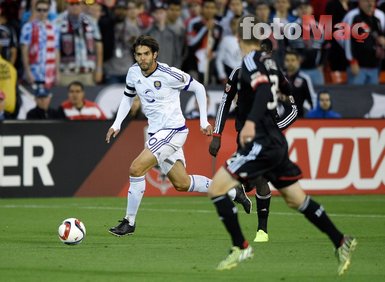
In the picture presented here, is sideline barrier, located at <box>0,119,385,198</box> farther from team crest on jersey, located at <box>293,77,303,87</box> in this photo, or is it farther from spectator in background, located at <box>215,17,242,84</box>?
spectator in background, located at <box>215,17,242,84</box>

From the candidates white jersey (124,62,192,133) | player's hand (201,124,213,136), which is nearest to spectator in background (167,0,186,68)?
white jersey (124,62,192,133)

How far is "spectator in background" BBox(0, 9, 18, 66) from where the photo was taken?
19188 millimetres

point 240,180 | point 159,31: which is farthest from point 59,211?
point 240,180

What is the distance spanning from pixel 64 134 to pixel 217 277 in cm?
909

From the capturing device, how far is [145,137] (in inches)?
702

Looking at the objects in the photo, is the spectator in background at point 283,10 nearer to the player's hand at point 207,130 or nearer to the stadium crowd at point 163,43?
the stadium crowd at point 163,43

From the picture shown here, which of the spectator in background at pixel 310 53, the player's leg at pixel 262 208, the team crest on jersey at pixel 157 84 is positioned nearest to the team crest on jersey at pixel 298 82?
the spectator in background at pixel 310 53

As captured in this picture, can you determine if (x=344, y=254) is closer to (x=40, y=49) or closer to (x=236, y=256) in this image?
(x=236, y=256)

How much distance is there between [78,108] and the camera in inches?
732

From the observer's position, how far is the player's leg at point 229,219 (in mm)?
9164

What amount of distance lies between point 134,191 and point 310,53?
9.20m

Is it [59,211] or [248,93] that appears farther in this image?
[59,211]

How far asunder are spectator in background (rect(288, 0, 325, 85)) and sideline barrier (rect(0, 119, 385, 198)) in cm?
268

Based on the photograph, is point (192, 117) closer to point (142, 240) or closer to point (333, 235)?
point (142, 240)
